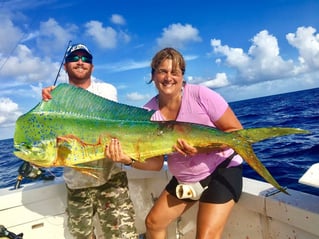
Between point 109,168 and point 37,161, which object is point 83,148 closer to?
point 37,161

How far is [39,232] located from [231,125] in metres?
2.13

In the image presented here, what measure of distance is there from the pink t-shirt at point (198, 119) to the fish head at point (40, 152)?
83cm

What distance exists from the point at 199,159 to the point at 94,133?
846 mm

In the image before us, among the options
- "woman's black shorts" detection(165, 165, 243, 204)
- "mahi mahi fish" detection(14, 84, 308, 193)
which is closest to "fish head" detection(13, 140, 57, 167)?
"mahi mahi fish" detection(14, 84, 308, 193)

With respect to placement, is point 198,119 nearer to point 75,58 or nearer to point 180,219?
point 75,58

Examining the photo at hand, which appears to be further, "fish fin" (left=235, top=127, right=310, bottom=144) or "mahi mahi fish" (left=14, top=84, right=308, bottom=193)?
"mahi mahi fish" (left=14, top=84, right=308, bottom=193)

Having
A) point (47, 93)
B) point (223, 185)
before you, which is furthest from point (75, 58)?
point (223, 185)

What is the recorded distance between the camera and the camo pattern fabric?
108 inches

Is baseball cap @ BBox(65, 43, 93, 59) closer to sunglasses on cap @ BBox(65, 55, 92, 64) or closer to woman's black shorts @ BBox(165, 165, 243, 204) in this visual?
sunglasses on cap @ BBox(65, 55, 92, 64)

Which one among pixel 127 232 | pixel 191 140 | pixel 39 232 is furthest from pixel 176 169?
pixel 39 232

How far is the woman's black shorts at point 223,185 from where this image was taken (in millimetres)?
2410

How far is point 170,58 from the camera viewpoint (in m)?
2.41

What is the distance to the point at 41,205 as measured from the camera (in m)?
3.07

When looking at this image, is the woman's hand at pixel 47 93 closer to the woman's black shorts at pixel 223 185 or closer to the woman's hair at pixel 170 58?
the woman's hair at pixel 170 58
